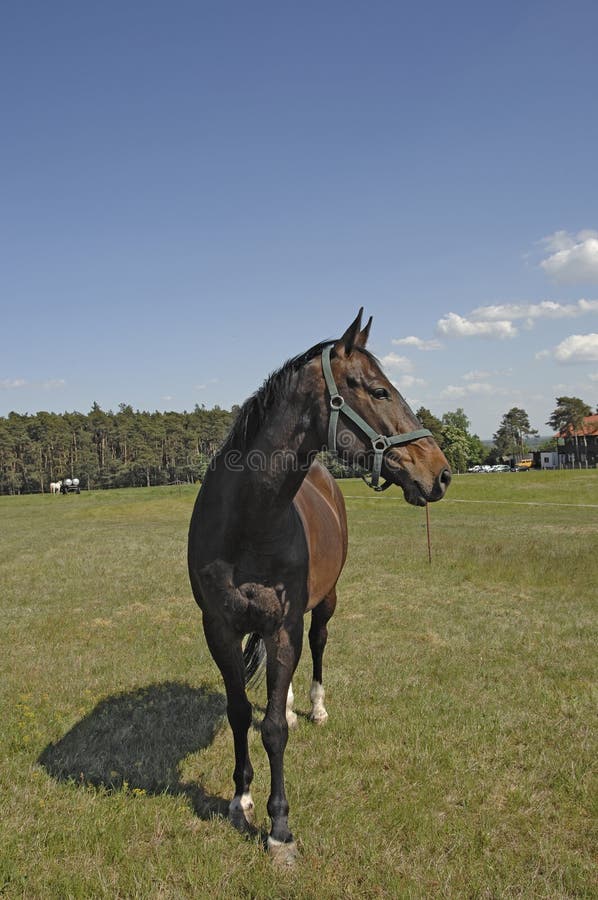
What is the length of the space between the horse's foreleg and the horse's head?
129 centimetres

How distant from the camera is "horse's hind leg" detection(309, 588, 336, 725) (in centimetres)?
539

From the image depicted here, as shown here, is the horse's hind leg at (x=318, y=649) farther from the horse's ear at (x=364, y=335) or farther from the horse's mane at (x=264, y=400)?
the horse's ear at (x=364, y=335)

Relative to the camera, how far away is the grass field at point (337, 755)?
3230 millimetres

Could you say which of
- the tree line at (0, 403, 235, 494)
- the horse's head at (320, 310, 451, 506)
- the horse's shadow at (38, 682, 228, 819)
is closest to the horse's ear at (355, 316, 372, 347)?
the horse's head at (320, 310, 451, 506)

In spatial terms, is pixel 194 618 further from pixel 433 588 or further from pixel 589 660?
pixel 589 660

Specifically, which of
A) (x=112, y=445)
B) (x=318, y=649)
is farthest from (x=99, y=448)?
(x=318, y=649)

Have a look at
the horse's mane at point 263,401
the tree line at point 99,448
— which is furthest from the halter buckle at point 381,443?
the tree line at point 99,448

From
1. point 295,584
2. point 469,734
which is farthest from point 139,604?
point 295,584

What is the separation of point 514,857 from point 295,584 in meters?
2.13

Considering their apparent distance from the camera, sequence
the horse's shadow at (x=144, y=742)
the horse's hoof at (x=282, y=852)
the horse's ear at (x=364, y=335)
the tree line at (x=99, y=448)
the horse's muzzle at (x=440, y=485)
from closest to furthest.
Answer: the horse's muzzle at (x=440, y=485) → the horse's ear at (x=364, y=335) → the horse's hoof at (x=282, y=852) → the horse's shadow at (x=144, y=742) → the tree line at (x=99, y=448)

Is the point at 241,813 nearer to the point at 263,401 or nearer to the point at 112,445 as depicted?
the point at 263,401

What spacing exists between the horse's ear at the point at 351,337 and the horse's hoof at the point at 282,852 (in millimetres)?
3028

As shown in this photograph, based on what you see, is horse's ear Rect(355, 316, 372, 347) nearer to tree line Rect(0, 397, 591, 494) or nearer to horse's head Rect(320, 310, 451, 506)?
horse's head Rect(320, 310, 451, 506)

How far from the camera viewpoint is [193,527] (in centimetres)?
383
